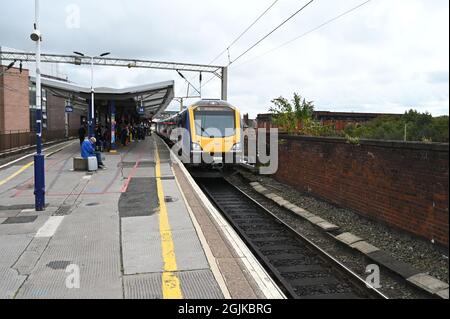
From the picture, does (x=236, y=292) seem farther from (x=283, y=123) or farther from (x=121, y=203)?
(x=283, y=123)

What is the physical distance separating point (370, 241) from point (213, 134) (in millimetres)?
8536

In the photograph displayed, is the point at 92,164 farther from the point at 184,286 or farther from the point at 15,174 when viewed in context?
the point at 184,286

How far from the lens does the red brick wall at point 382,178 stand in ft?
22.4

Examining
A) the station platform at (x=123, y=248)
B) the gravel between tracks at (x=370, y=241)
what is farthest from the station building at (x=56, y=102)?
→ the gravel between tracks at (x=370, y=241)

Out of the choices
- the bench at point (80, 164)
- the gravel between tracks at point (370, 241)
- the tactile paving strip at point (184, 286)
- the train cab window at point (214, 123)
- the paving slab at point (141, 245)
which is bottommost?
the gravel between tracks at point (370, 241)

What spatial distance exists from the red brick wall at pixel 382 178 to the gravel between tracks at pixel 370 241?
208mm

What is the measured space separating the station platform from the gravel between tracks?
229cm

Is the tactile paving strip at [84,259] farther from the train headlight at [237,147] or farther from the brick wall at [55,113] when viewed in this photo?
the brick wall at [55,113]

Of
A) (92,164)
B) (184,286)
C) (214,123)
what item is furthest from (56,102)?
(184,286)

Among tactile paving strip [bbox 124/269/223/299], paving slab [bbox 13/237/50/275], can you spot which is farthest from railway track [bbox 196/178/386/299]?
paving slab [bbox 13/237/50/275]

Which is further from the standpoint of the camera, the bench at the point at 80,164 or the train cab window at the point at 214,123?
the train cab window at the point at 214,123

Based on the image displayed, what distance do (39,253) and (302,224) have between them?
20.2ft

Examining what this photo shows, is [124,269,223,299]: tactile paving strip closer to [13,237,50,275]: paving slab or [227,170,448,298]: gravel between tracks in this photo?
[13,237,50,275]: paving slab
